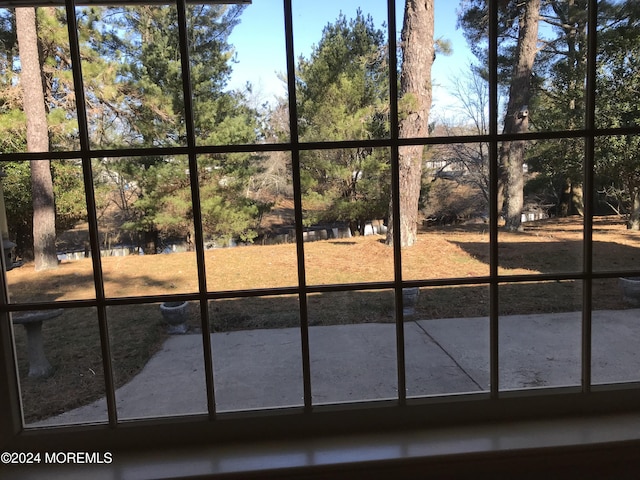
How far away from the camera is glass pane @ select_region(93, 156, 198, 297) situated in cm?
94

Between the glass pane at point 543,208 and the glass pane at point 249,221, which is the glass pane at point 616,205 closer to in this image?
the glass pane at point 543,208

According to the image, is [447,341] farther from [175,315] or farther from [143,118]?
[143,118]

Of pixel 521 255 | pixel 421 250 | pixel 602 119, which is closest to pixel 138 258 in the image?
pixel 421 250

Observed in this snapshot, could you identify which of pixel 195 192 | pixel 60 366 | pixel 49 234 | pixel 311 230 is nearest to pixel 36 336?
pixel 60 366

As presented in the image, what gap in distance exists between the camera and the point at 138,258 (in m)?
1.03

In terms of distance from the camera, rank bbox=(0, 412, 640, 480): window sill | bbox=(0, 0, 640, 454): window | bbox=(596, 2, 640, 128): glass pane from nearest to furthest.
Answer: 1. bbox=(0, 412, 640, 480): window sill
2. bbox=(0, 0, 640, 454): window
3. bbox=(596, 2, 640, 128): glass pane

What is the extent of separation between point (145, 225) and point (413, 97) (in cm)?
81

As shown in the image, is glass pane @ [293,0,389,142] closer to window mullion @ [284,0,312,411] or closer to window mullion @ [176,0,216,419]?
window mullion @ [284,0,312,411]

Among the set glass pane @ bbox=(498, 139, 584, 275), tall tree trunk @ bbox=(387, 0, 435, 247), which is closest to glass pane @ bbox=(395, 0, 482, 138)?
tall tree trunk @ bbox=(387, 0, 435, 247)

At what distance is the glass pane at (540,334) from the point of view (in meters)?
1.03

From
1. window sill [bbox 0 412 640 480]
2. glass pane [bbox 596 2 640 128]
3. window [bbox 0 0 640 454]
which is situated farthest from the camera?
glass pane [bbox 596 2 640 128]

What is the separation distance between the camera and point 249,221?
1.07m

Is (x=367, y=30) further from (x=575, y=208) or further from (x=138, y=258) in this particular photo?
(x=138, y=258)

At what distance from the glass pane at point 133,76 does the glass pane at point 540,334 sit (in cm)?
Answer: 100
